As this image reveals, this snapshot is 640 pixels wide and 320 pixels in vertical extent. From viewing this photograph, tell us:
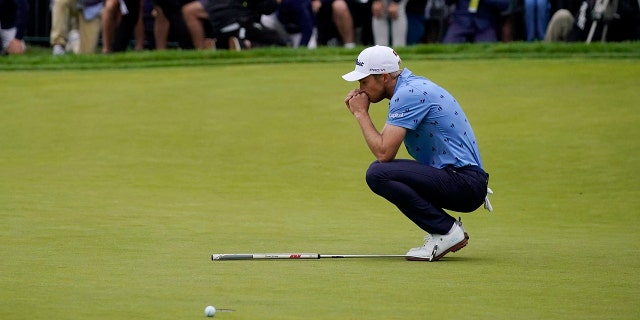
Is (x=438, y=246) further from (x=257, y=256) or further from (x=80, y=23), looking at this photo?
(x=80, y=23)

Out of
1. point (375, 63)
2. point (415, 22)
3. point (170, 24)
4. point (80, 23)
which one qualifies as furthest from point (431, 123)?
point (80, 23)

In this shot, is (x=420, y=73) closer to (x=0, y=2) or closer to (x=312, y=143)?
(x=312, y=143)

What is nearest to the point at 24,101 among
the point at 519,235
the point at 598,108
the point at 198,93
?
the point at 198,93

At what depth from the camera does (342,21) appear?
73.6ft

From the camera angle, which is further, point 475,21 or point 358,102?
point 475,21

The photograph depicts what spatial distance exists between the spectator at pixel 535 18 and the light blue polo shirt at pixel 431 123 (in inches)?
500

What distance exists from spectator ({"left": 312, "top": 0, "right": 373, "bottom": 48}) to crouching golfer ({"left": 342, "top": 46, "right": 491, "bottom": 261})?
12.4 m

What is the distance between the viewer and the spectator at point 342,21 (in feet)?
73.6

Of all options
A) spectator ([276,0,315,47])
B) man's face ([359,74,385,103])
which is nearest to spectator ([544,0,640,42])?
spectator ([276,0,315,47])

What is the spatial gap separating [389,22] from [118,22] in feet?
13.4

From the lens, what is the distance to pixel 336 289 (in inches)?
316

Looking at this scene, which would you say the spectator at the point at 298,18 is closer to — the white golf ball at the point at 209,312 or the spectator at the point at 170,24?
the spectator at the point at 170,24

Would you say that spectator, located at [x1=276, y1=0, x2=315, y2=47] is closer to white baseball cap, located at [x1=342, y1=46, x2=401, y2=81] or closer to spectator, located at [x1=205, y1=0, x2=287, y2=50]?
spectator, located at [x1=205, y1=0, x2=287, y2=50]

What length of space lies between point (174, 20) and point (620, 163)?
28.2 ft
